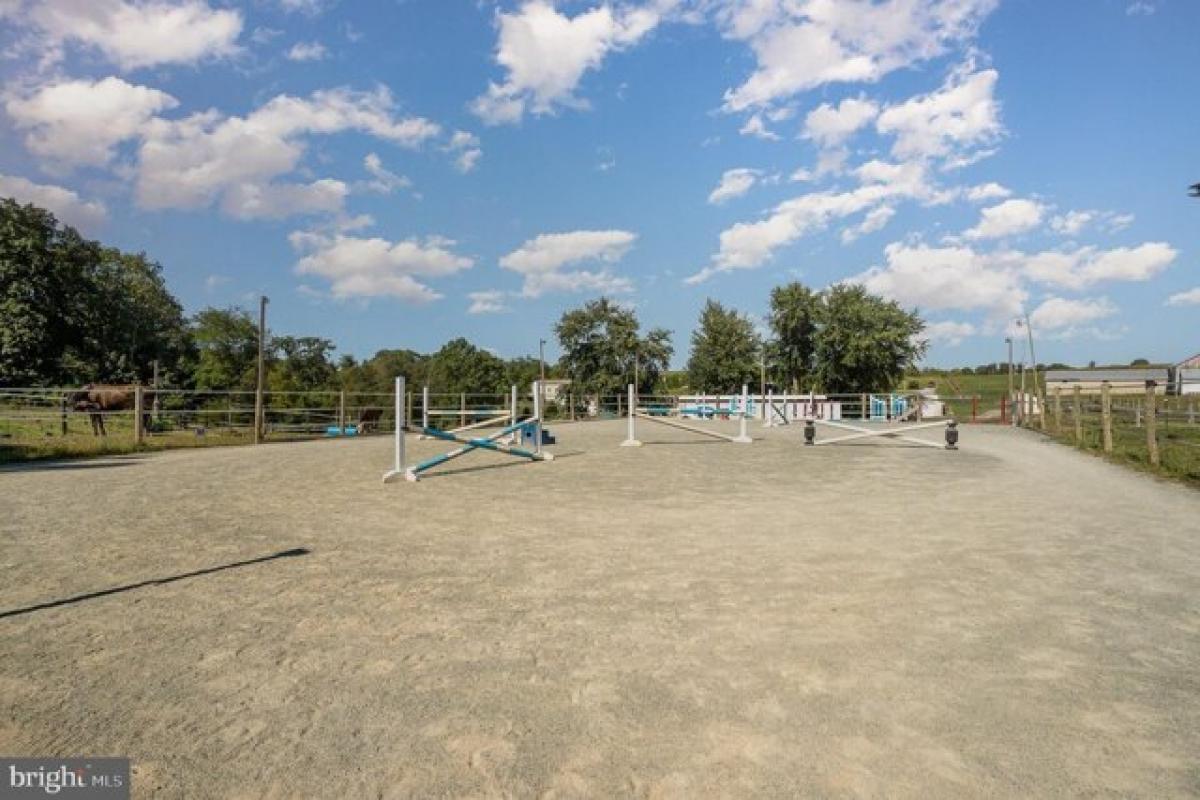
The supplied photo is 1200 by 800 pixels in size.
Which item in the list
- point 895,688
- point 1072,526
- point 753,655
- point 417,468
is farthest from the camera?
point 417,468

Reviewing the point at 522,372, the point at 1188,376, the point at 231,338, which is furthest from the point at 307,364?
the point at 1188,376

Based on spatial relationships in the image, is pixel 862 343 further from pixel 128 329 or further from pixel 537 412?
pixel 128 329

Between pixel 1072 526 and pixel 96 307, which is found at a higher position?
pixel 96 307

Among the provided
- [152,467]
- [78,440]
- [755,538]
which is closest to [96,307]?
[78,440]

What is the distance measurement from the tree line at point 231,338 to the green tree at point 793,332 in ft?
0.26

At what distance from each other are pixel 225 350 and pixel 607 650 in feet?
233

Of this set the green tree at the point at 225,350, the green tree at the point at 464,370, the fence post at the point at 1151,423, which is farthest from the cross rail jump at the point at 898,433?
the green tree at the point at 464,370

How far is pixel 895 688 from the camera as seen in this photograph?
9.78ft

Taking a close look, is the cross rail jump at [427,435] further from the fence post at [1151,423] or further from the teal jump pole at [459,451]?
the fence post at [1151,423]

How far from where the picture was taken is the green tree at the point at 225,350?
53250 mm

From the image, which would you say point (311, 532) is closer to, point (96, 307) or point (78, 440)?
point (78, 440)

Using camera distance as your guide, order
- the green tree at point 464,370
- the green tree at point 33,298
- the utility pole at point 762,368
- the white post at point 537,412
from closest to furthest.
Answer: the white post at point 537,412 < the green tree at point 33,298 < the utility pole at point 762,368 < the green tree at point 464,370

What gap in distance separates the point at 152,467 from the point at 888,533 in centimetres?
1168

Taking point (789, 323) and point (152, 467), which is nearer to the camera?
point (152, 467)
